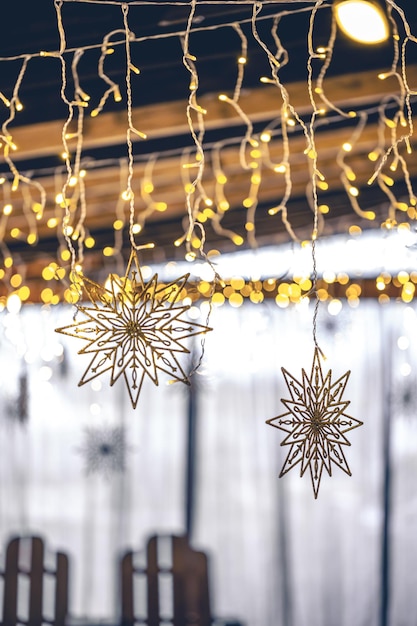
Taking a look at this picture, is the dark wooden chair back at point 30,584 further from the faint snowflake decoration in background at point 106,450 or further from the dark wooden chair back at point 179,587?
the faint snowflake decoration in background at point 106,450

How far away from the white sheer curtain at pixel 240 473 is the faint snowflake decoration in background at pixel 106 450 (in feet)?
0.11

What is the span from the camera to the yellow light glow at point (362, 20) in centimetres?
230

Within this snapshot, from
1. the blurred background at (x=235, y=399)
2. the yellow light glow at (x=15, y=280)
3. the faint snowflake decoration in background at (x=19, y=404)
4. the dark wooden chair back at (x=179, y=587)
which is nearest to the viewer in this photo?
the dark wooden chair back at (x=179, y=587)

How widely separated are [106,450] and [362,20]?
11.9 ft

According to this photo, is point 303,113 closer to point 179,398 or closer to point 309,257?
point 309,257

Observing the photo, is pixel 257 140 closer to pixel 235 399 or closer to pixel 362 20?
pixel 362 20

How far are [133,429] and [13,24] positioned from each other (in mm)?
3303

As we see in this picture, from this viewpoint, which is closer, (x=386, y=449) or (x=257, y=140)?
(x=257, y=140)

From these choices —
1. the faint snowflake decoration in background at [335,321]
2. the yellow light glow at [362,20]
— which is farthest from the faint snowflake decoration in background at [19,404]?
the yellow light glow at [362,20]

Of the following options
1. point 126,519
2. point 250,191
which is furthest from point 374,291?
point 126,519

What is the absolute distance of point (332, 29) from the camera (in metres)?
2.57

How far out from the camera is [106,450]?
5.33 m

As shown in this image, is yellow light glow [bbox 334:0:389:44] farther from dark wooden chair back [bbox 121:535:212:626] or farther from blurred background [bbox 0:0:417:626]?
dark wooden chair back [bbox 121:535:212:626]

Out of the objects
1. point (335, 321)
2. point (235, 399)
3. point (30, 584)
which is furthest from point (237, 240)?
point (30, 584)
